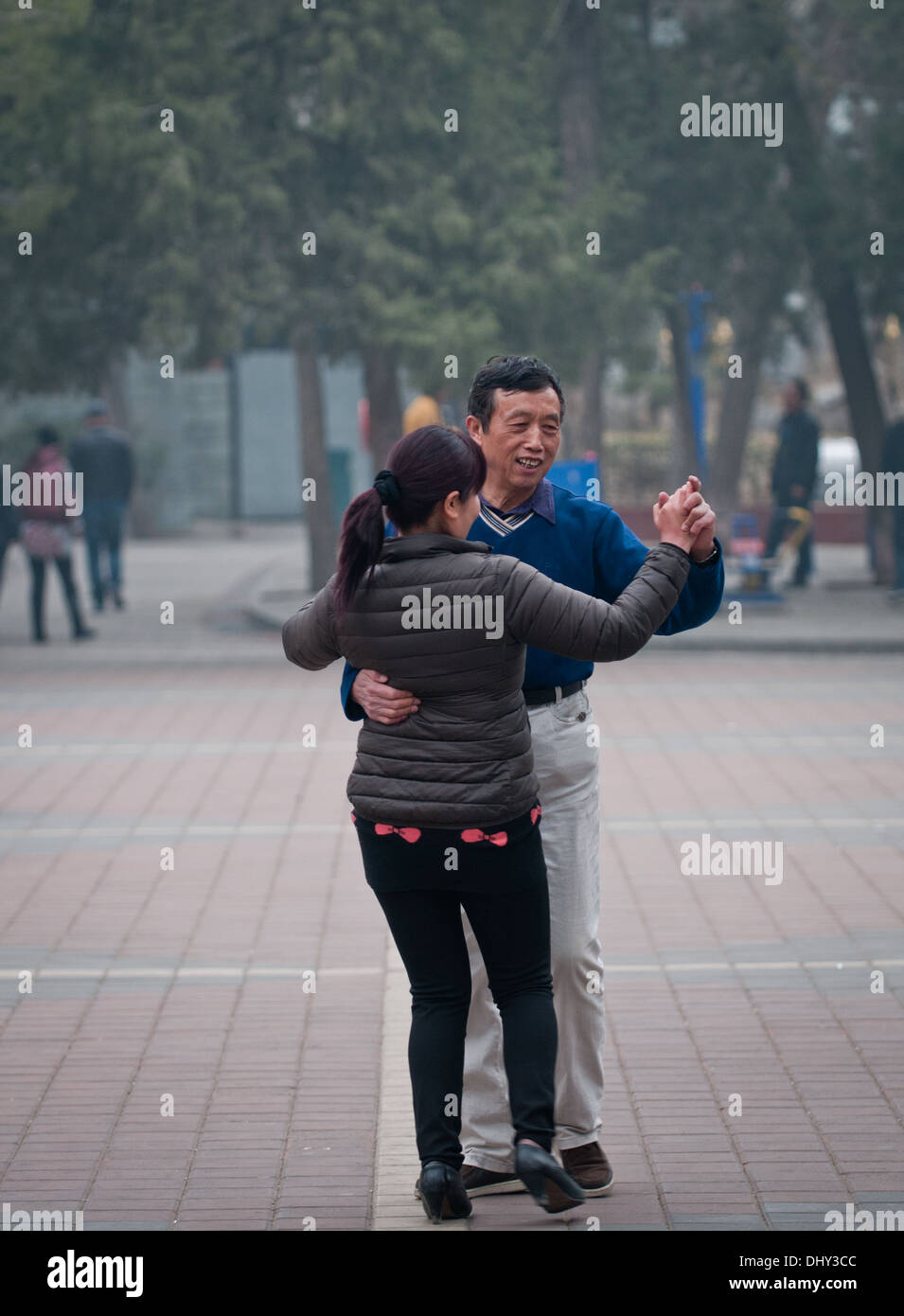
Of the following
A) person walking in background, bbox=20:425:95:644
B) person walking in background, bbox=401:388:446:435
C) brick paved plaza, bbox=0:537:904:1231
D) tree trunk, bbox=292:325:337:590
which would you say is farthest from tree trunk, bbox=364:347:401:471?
brick paved plaza, bbox=0:537:904:1231

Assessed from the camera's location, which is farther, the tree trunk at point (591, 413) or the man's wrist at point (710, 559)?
the tree trunk at point (591, 413)

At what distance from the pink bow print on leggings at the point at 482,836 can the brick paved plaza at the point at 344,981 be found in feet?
2.94

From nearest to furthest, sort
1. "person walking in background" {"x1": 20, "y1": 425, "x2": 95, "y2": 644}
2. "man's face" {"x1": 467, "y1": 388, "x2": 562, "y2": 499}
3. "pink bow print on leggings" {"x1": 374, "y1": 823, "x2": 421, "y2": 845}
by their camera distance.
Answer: "pink bow print on leggings" {"x1": 374, "y1": 823, "x2": 421, "y2": 845}, "man's face" {"x1": 467, "y1": 388, "x2": 562, "y2": 499}, "person walking in background" {"x1": 20, "y1": 425, "x2": 95, "y2": 644}

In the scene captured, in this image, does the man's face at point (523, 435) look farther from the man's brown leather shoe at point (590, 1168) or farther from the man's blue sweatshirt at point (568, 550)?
the man's brown leather shoe at point (590, 1168)

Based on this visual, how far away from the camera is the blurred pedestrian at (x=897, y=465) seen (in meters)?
17.3

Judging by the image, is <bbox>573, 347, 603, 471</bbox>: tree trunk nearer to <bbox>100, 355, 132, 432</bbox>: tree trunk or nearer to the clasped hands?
<bbox>100, 355, 132, 432</bbox>: tree trunk

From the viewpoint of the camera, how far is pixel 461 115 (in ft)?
55.7

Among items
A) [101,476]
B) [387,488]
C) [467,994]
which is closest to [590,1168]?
[467,994]

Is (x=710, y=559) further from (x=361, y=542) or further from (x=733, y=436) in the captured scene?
(x=733, y=436)

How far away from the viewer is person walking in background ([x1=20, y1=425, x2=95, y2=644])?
15625mm

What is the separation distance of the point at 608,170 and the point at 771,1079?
15992 mm

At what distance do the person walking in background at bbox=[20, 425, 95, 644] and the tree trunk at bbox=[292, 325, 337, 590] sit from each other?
102 inches

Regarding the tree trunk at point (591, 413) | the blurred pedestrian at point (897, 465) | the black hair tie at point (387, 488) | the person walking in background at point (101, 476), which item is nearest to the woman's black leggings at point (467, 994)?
the black hair tie at point (387, 488)
